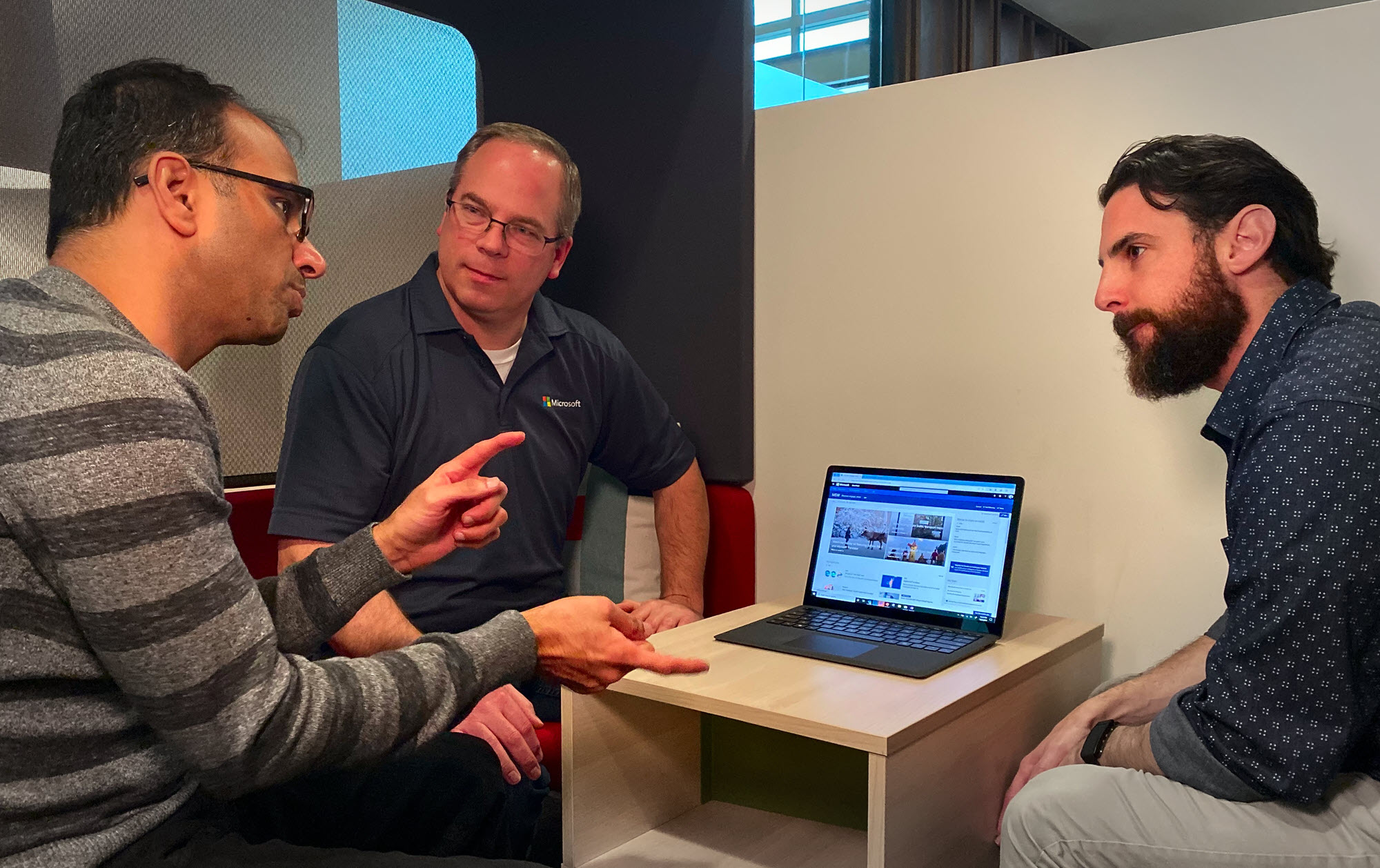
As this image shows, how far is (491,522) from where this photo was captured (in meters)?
1.28

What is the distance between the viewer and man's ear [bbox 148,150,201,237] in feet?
3.40

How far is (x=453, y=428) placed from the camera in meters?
1.85

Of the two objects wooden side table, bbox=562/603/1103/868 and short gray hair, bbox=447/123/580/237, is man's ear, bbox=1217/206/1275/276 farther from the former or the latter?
short gray hair, bbox=447/123/580/237

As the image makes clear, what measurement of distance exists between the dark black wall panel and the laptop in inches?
17.4

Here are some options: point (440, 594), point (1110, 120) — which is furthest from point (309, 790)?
point (1110, 120)

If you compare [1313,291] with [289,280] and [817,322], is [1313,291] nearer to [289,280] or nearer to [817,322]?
[817,322]

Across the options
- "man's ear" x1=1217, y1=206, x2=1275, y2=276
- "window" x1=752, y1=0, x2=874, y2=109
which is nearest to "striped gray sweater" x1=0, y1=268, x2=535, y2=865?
"man's ear" x1=1217, y1=206, x2=1275, y2=276

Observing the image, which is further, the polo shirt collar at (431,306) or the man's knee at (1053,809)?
the polo shirt collar at (431,306)

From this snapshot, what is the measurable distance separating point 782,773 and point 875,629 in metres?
0.31

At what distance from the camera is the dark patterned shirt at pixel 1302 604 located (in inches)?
41.6

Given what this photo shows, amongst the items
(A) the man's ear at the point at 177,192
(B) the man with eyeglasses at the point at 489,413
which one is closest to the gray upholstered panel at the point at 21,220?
(B) the man with eyeglasses at the point at 489,413

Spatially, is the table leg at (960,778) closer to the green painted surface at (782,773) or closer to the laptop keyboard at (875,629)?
the laptop keyboard at (875,629)

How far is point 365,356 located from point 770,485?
0.86 metres

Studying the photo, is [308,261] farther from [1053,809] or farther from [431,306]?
[1053,809]
